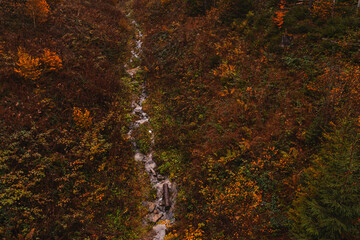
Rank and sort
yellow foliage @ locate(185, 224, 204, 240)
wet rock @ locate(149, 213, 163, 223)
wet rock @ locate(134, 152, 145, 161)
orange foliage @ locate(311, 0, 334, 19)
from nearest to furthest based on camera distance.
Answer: yellow foliage @ locate(185, 224, 204, 240) → wet rock @ locate(149, 213, 163, 223) → wet rock @ locate(134, 152, 145, 161) → orange foliage @ locate(311, 0, 334, 19)

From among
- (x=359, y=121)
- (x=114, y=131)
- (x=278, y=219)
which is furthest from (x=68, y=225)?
(x=359, y=121)

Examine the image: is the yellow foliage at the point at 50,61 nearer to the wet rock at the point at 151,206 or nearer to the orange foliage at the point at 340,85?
the wet rock at the point at 151,206

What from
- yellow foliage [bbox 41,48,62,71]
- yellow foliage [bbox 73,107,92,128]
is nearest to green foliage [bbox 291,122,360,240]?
yellow foliage [bbox 73,107,92,128]

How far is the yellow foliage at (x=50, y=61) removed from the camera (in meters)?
10.6

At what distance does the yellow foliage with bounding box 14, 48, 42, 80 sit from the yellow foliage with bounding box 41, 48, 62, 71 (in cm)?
72

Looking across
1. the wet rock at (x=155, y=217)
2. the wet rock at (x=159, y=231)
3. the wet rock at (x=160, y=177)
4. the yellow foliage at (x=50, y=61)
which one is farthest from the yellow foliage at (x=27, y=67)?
the wet rock at (x=159, y=231)

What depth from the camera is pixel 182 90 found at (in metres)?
12.5

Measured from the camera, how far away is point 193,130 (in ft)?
33.4

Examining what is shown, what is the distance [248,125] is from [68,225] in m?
8.51

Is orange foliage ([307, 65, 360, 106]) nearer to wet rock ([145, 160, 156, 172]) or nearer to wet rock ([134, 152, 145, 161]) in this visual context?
wet rock ([145, 160, 156, 172])

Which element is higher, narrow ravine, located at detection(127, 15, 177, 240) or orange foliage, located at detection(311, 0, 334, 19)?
orange foliage, located at detection(311, 0, 334, 19)

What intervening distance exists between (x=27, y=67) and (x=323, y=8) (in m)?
17.1

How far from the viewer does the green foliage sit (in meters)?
3.98

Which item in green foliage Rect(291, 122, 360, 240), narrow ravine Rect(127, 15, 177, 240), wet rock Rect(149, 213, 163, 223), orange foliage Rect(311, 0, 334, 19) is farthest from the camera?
orange foliage Rect(311, 0, 334, 19)
